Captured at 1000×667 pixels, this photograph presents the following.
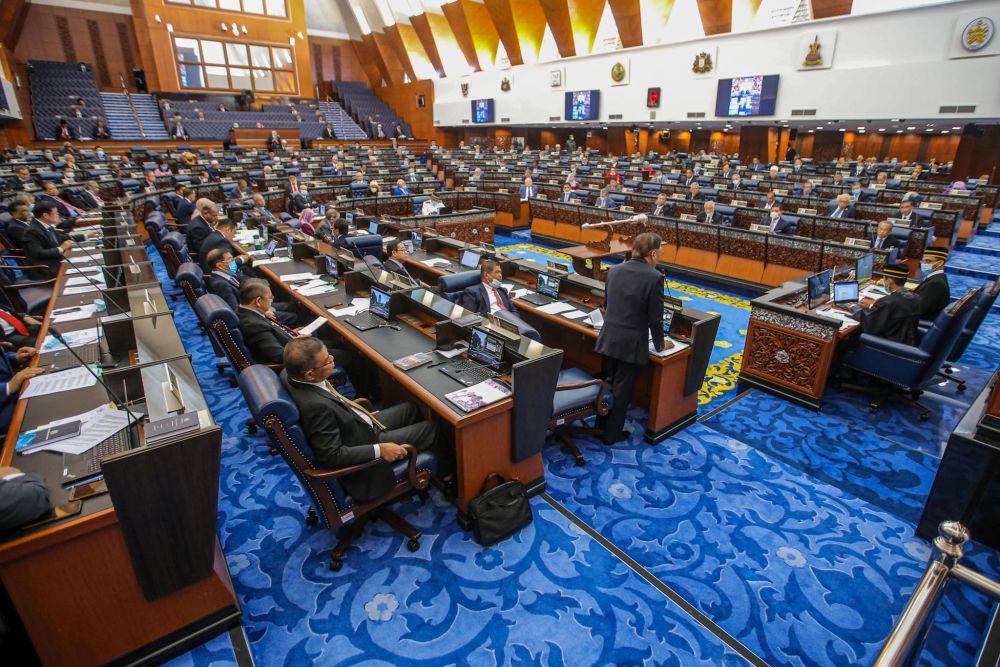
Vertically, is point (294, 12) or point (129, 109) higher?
point (294, 12)

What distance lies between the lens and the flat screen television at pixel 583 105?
68.5 ft

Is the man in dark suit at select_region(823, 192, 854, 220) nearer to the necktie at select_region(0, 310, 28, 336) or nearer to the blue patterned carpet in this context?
the blue patterned carpet

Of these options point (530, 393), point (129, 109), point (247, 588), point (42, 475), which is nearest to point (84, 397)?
point (42, 475)

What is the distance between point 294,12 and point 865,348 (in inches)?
1144

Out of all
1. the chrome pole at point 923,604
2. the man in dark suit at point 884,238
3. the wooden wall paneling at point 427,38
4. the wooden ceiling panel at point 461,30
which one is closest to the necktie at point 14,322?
the chrome pole at point 923,604

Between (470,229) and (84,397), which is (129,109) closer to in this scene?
(470,229)

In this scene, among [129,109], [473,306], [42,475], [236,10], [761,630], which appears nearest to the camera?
[42,475]

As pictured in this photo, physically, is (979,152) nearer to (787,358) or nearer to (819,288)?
(819,288)

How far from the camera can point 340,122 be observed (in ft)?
85.0

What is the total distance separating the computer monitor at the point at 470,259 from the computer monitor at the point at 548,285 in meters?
0.85

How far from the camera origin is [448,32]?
26047 millimetres

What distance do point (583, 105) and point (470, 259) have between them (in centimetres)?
1866

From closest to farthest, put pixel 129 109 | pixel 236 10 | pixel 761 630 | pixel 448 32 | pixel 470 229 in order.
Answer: pixel 761 630 < pixel 470 229 < pixel 129 109 < pixel 236 10 < pixel 448 32

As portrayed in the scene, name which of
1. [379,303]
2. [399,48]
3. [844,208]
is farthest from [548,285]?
[399,48]
